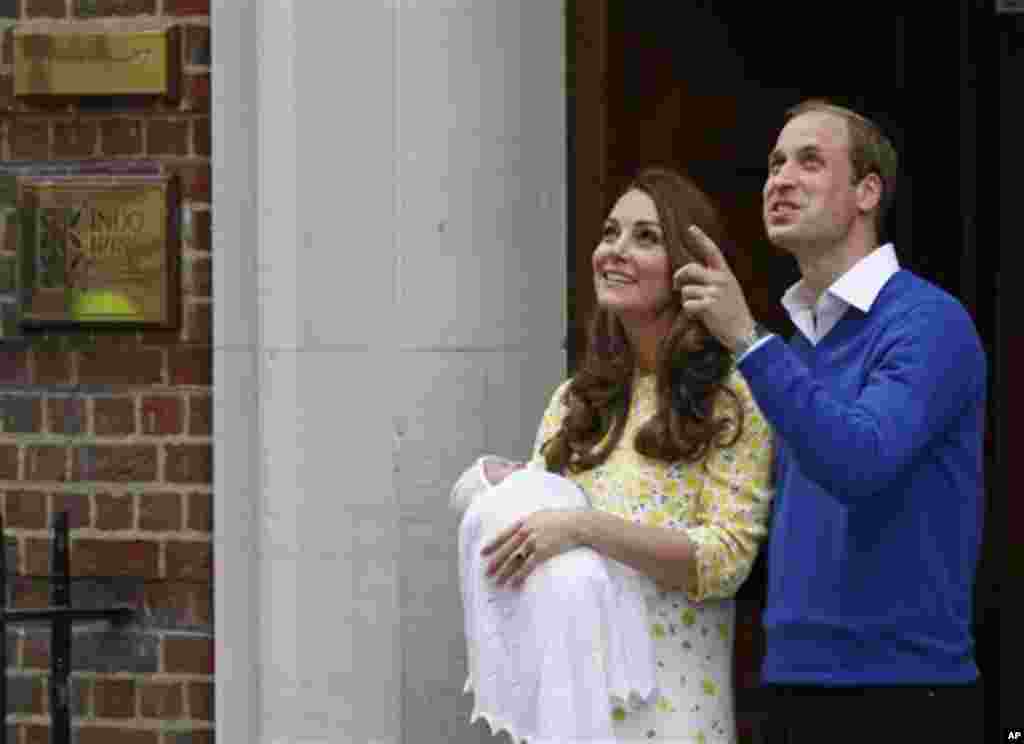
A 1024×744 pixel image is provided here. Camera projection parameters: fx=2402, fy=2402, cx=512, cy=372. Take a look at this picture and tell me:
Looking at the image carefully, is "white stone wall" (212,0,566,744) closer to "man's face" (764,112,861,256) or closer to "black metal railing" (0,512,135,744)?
"black metal railing" (0,512,135,744)

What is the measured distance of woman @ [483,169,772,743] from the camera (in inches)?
170

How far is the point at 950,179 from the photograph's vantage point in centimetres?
578

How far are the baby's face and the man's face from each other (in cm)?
76

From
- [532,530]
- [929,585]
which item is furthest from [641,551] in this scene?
[929,585]

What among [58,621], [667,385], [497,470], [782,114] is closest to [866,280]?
[667,385]

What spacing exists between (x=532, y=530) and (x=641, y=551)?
0.20 m

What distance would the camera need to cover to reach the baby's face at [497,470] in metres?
4.57

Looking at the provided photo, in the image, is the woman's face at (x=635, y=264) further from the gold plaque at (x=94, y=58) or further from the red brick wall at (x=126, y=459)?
the gold plaque at (x=94, y=58)

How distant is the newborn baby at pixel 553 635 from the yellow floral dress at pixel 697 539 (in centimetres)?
5

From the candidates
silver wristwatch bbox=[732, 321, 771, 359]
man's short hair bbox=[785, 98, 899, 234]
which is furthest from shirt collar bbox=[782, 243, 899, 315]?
silver wristwatch bbox=[732, 321, 771, 359]

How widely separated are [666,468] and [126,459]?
1623 mm

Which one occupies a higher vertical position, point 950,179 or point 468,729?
point 950,179

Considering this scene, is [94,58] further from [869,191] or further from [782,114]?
[869,191]

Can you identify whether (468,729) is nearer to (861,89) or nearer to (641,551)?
(641,551)
